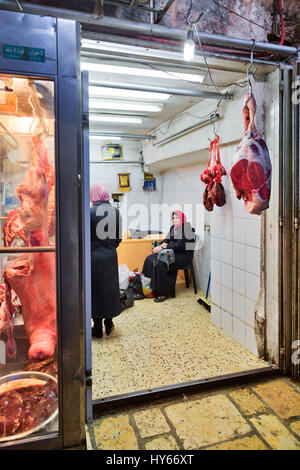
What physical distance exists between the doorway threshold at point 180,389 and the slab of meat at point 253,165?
142cm

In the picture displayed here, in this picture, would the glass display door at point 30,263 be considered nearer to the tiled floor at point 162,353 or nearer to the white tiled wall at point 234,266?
the tiled floor at point 162,353

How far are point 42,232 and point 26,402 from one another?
3.08 feet

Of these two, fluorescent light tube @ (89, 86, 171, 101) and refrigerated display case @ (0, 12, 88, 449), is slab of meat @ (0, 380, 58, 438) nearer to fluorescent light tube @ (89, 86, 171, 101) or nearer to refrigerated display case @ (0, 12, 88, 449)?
refrigerated display case @ (0, 12, 88, 449)

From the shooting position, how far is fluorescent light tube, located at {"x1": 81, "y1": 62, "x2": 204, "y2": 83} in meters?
3.03

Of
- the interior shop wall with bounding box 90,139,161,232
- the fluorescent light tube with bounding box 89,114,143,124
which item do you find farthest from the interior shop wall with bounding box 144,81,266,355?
the interior shop wall with bounding box 90,139,161,232

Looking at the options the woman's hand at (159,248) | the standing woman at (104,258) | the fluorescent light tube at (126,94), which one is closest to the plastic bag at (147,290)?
the woman's hand at (159,248)

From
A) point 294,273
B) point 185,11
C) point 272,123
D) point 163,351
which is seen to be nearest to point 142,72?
point 185,11

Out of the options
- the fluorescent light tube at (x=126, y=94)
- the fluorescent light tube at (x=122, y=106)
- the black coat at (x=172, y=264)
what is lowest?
the black coat at (x=172, y=264)

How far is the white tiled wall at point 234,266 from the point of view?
3.16 meters

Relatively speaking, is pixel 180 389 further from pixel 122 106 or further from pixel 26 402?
pixel 122 106

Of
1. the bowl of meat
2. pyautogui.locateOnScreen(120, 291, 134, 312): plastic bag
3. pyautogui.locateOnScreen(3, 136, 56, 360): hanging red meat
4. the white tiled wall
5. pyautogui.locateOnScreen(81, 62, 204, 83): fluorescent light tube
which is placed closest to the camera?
the bowl of meat

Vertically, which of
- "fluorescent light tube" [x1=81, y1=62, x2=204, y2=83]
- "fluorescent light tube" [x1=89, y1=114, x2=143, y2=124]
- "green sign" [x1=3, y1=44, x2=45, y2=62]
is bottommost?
"green sign" [x1=3, y1=44, x2=45, y2=62]

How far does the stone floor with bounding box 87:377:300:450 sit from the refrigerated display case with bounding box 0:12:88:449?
0.60m

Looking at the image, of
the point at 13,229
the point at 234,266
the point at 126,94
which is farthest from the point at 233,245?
the point at 13,229
